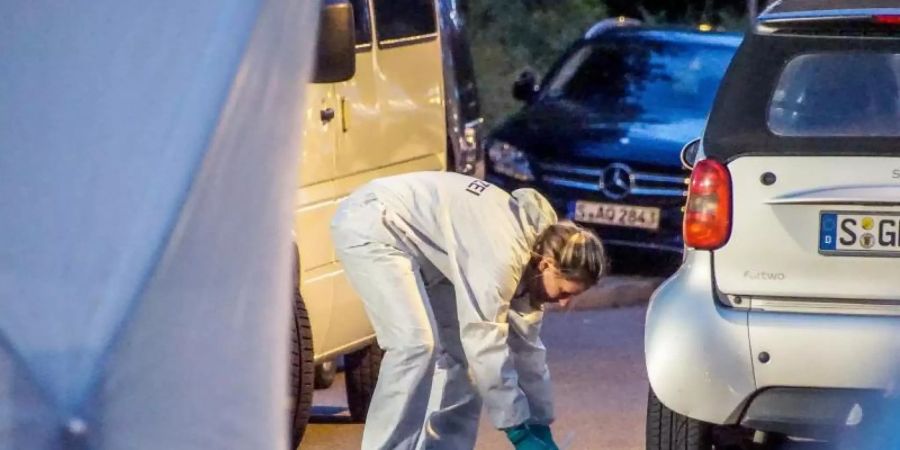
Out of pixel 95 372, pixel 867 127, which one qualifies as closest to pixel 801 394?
pixel 867 127

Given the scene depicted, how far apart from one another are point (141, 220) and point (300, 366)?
4.04 meters

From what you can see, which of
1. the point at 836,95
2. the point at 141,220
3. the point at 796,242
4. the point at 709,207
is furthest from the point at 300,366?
the point at 141,220

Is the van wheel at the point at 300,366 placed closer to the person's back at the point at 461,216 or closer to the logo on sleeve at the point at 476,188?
the person's back at the point at 461,216

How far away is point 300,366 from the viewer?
6.93 meters

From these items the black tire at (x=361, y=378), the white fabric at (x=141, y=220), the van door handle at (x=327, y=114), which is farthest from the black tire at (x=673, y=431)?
the white fabric at (x=141, y=220)

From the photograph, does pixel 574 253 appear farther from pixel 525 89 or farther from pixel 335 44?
pixel 525 89

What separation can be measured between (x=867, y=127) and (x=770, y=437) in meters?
1.99

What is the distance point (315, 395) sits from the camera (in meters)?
8.81

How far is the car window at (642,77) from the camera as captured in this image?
12.4m

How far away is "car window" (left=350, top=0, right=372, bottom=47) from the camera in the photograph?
7.68 metres

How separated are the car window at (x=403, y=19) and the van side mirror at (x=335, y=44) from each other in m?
1.80

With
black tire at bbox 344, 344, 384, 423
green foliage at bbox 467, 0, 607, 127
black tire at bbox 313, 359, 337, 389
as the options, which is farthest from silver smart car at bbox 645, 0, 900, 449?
green foliage at bbox 467, 0, 607, 127

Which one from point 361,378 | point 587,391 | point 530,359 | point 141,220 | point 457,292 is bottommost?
point 587,391

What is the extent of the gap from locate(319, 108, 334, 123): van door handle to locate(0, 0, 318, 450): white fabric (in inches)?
155
